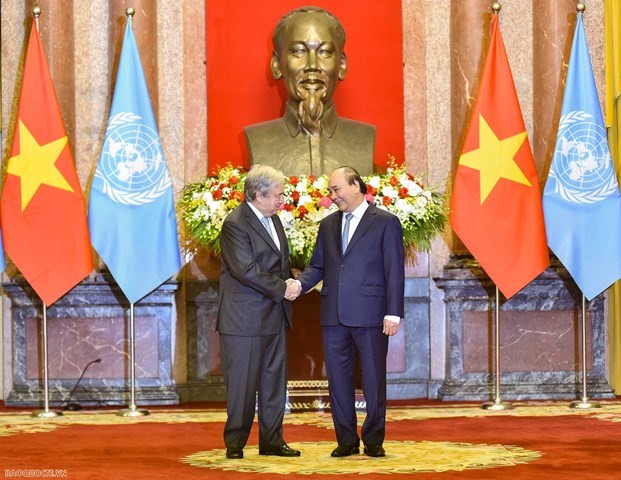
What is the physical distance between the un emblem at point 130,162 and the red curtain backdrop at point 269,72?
1.36 metres

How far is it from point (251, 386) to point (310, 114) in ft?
11.7

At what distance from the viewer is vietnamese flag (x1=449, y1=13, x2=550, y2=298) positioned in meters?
9.33

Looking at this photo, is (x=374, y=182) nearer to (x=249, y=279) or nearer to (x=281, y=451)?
(x=249, y=279)

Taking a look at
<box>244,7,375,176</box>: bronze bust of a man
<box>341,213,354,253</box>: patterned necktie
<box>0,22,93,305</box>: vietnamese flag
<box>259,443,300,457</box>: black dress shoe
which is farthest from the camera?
<box>244,7,375,176</box>: bronze bust of a man

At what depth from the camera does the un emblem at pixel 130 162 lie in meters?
9.14

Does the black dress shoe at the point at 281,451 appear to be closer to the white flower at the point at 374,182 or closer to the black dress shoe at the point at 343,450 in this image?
the black dress shoe at the point at 343,450

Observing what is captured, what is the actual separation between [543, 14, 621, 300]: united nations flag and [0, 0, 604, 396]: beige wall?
957mm

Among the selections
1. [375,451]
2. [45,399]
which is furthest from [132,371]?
[375,451]

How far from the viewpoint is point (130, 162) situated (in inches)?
360

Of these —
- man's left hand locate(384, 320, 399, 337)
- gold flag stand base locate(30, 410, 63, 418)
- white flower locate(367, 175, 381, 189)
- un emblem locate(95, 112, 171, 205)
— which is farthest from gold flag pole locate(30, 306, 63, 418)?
man's left hand locate(384, 320, 399, 337)

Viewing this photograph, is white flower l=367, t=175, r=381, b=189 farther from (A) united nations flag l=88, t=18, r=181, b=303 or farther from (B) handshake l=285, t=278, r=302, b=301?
(B) handshake l=285, t=278, r=302, b=301

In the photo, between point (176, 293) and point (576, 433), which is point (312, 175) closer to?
point (176, 293)

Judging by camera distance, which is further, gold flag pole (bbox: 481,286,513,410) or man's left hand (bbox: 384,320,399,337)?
gold flag pole (bbox: 481,286,513,410)

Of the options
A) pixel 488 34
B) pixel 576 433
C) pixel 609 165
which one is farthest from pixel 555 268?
pixel 576 433
